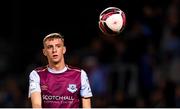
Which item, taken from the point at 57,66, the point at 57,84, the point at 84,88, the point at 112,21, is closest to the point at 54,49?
the point at 57,66

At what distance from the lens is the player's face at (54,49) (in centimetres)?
891

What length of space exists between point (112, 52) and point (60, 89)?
5146mm

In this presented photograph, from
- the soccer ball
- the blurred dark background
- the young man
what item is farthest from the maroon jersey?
the blurred dark background

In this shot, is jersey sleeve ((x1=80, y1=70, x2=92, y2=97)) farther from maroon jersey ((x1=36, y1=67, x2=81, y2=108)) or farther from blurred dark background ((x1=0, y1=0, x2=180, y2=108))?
blurred dark background ((x1=0, y1=0, x2=180, y2=108))

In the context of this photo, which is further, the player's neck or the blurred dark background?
the blurred dark background

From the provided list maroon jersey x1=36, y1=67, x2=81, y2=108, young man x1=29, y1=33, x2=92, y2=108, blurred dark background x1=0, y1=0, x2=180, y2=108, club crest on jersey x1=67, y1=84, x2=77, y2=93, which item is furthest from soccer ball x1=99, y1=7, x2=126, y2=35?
blurred dark background x1=0, y1=0, x2=180, y2=108

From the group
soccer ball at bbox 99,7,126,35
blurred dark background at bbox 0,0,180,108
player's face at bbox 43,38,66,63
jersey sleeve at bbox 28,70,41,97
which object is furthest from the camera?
blurred dark background at bbox 0,0,180,108

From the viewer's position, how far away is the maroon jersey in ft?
29.7

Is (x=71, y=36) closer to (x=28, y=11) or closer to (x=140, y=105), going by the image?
(x=28, y=11)

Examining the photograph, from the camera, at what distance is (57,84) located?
9.09m

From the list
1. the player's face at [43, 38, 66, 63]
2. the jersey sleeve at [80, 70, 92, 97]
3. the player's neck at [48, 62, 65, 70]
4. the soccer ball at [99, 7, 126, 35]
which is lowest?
the jersey sleeve at [80, 70, 92, 97]

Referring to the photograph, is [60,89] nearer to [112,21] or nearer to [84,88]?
[84,88]

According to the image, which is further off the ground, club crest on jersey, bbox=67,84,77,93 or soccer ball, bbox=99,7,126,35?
soccer ball, bbox=99,7,126,35

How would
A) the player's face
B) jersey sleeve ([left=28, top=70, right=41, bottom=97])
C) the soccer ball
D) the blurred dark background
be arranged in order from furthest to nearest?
the blurred dark background → the soccer ball → jersey sleeve ([left=28, top=70, right=41, bottom=97]) → the player's face
